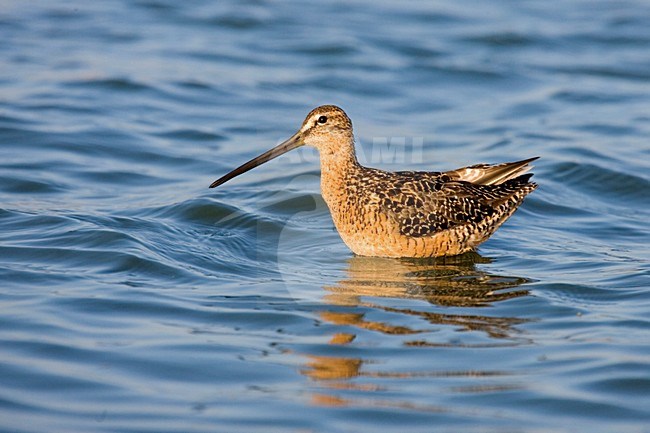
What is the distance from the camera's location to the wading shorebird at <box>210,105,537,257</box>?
7.71 metres

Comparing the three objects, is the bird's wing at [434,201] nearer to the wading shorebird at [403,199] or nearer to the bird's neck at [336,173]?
the wading shorebird at [403,199]

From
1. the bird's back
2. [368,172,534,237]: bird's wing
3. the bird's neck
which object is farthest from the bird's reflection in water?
the bird's neck

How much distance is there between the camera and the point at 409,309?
258 inches

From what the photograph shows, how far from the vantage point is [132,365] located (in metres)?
5.47

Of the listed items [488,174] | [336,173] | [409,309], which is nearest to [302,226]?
[336,173]

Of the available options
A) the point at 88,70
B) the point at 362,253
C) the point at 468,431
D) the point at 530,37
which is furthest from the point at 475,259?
the point at 530,37

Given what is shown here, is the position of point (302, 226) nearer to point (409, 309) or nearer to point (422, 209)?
point (422, 209)

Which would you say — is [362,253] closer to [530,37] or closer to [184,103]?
[184,103]

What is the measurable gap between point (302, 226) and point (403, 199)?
133cm

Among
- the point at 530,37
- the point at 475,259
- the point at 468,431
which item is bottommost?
the point at 468,431

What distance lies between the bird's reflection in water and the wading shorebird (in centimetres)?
16

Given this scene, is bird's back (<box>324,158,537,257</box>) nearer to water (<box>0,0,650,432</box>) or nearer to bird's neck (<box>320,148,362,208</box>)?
bird's neck (<box>320,148,362,208</box>)

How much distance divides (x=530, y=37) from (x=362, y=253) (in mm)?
8150

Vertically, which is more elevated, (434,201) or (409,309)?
(434,201)
